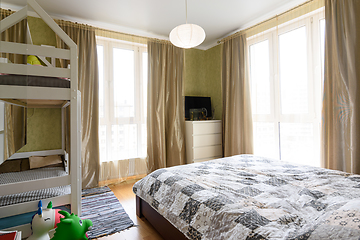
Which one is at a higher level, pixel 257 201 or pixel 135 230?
pixel 257 201

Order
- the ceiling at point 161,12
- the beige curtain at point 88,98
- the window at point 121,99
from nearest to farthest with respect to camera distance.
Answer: the ceiling at point 161,12 → the beige curtain at point 88,98 → the window at point 121,99

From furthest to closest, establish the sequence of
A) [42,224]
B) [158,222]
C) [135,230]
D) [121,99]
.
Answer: [121,99]
[135,230]
[158,222]
[42,224]

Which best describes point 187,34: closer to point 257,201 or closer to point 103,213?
point 257,201

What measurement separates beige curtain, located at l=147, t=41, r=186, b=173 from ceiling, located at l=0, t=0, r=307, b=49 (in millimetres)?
527

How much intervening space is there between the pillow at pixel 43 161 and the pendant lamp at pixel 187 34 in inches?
86.6

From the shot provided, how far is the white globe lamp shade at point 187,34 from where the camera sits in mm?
2289

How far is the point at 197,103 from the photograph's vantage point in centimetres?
439

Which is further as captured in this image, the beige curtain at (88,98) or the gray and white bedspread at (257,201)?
the beige curtain at (88,98)

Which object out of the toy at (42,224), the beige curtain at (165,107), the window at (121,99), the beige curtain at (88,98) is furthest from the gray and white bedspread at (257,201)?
the beige curtain at (165,107)

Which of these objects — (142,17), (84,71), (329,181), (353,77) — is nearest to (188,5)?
(142,17)

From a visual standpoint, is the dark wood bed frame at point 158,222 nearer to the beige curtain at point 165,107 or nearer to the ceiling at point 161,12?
the beige curtain at point 165,107

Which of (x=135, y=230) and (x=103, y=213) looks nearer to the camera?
(x=135, y=230)

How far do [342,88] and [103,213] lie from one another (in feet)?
10.2

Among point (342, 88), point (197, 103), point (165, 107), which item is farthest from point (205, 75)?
point (342, 88)
